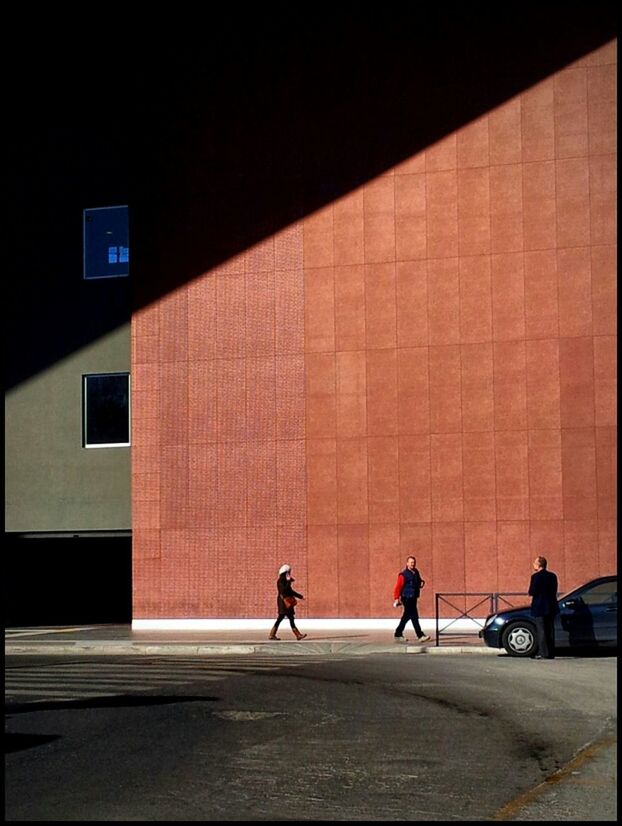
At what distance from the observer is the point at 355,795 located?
9.22 m

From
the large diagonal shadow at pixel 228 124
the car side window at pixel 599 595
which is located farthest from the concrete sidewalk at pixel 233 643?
the large diagonal shadow at pixel 228 124

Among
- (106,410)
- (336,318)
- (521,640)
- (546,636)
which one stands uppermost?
(336,318)

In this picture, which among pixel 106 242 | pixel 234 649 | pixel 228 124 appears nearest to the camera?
pixel 234 649

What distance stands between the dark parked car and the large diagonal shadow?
1360 cm

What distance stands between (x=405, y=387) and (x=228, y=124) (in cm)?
→ 799

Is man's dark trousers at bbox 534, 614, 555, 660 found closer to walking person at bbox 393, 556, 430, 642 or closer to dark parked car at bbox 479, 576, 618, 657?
dark parked car at bbox 479, 576, 618, 657

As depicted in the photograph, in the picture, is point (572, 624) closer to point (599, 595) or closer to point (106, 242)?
point (599, 595)

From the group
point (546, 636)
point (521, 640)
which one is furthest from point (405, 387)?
point (546, 636)

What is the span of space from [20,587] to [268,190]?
1387 centimetres

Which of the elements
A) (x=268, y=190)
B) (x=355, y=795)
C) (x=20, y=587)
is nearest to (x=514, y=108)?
(x=268, y=190)

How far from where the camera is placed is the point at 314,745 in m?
11.5

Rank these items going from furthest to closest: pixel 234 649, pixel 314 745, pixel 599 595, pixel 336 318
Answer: pixel 336 318, pixel 234 649, pixel 599 595, pixel 314 745

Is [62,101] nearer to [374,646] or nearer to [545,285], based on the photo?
[545,285]

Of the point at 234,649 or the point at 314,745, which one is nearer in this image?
the point at 314,745
